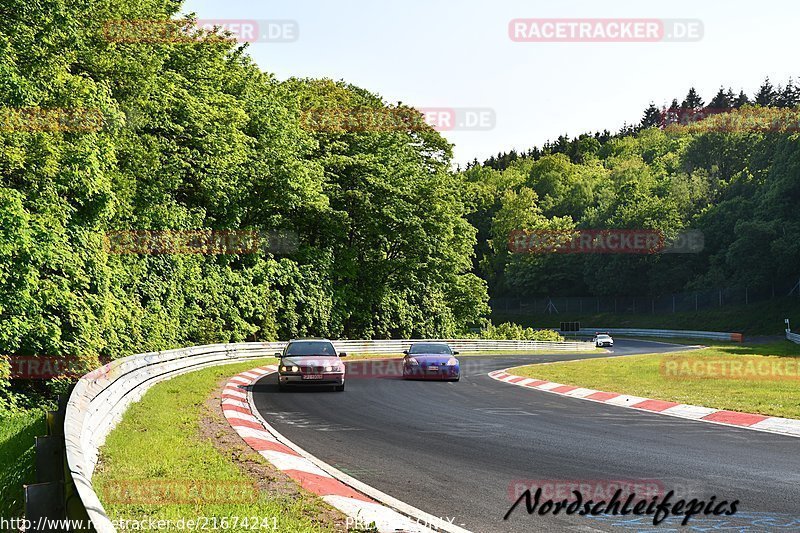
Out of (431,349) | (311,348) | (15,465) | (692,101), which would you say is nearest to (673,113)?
(692,101)

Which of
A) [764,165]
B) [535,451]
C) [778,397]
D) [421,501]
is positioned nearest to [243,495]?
[421,501]

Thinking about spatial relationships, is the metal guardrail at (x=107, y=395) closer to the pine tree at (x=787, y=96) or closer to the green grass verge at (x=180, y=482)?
the green grass verge at (x=180, y=482)

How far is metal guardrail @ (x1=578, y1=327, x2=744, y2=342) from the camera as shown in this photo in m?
68.8

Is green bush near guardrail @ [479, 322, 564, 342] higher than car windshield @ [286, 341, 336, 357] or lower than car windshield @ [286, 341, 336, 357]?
lower

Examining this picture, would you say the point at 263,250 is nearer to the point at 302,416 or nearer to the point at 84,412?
the point at 302,416

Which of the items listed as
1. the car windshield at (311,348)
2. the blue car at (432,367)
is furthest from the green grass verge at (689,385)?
the car windshield at (311,348)

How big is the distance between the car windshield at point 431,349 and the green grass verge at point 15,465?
41.3 feet

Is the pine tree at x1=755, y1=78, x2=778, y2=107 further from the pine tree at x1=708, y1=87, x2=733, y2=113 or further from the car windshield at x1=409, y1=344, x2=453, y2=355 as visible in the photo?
the car windshield at x1=409, y1=344, x2=453, y2=355

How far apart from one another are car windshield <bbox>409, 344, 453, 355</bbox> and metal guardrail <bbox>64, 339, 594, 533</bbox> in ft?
24.2

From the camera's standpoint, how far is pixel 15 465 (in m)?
9.16

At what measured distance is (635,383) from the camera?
2152 cm

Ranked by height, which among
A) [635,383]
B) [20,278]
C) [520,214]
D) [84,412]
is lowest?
[635,383]

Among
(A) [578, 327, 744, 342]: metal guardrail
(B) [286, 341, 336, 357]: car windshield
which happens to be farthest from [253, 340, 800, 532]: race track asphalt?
(A) [578, 327, 744, 342]: metal guardrail

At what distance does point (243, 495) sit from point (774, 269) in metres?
81.0
